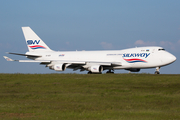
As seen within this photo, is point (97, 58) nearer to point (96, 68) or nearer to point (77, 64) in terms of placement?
point (77, 64)

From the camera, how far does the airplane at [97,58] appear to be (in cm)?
4191

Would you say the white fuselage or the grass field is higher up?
the white fuselage

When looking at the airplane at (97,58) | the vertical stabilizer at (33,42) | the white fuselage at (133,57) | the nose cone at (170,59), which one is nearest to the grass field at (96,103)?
the nose cone at (170,59)

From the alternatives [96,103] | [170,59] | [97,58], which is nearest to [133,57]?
[170,59]

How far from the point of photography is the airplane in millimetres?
41906

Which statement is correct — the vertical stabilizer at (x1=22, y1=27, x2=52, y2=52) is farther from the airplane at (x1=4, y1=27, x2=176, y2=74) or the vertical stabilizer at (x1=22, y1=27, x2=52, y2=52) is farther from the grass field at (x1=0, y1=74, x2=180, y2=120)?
the grass field at (x1=0, y1=74, x2=180, y2=120)

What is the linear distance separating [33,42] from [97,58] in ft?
49.5

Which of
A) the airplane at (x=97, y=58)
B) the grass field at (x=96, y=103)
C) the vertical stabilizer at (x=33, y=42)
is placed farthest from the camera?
the vertical stabilizer at (x=33, y=42)

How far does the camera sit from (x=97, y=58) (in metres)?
47.3

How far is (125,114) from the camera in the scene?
14297 mm

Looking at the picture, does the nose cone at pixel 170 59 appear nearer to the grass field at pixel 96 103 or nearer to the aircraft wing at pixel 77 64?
the aircraft wing at pixel 77 64

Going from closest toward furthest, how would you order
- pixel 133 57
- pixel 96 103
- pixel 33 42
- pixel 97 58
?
pixel 96 103 → pixel 133 57 → pixel 97 58 → pixel 33 42

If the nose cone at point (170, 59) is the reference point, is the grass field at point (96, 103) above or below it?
below

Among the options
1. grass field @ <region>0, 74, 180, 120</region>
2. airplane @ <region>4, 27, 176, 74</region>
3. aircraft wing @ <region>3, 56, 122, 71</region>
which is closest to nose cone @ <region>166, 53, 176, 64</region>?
airplane @ <region>4, 27, 176, 74</region>
